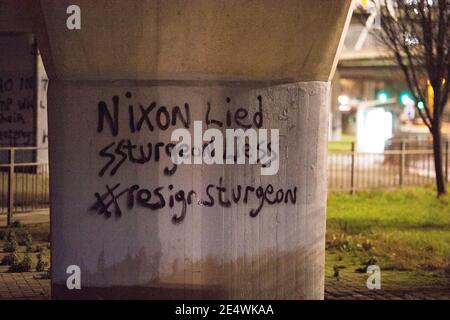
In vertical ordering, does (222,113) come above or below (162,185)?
above

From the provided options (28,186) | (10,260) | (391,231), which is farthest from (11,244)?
(391,231)

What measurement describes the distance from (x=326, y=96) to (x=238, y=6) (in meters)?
1.41

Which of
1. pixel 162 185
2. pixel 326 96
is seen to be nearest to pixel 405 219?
pixel 326 96

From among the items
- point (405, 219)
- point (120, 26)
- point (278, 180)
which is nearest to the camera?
point (120, 26)

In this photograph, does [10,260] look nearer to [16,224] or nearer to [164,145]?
[16,224]

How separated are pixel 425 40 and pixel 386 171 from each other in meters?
7.88

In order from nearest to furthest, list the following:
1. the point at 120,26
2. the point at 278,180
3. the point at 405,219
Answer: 1. the point at 120,26
2. the point at 278,180
3. the point at 405,219

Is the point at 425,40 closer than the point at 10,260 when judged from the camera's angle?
No

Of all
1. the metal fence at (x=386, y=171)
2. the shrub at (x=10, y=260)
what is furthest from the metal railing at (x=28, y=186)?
the metal fence at (x=386, y=171)

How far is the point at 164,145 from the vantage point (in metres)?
7.08
